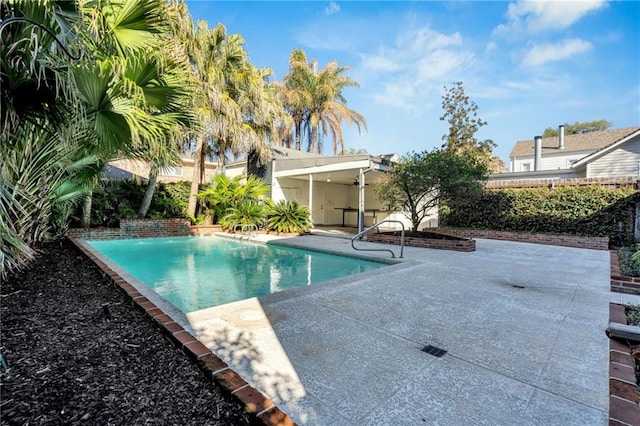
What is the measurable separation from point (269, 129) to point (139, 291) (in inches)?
448

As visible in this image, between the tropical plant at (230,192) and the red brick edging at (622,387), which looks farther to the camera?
the tropical plant at (230,192)

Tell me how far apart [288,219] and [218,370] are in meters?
10.4

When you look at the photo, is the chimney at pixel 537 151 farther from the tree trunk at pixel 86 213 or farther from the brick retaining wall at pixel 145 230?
the tree trunk at pixel 86 213

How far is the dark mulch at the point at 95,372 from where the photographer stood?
175 cm

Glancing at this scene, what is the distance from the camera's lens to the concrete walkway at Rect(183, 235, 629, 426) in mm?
1904

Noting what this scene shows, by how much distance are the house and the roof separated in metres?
13.6

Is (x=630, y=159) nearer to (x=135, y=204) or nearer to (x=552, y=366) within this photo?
(x=552, y=366)

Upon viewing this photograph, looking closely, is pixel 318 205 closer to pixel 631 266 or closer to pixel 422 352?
pixel 631 266

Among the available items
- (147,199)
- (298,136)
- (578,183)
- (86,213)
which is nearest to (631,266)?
(578,183)

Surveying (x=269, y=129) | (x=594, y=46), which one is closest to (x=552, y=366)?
(x=594, y=46)

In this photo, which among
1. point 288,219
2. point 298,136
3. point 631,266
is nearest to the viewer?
point 631,266

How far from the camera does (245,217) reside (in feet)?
41.8

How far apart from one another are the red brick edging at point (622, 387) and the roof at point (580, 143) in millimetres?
23038

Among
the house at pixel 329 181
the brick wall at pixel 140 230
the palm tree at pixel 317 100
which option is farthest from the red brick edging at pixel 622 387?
the palm tree at pixel 317 100
